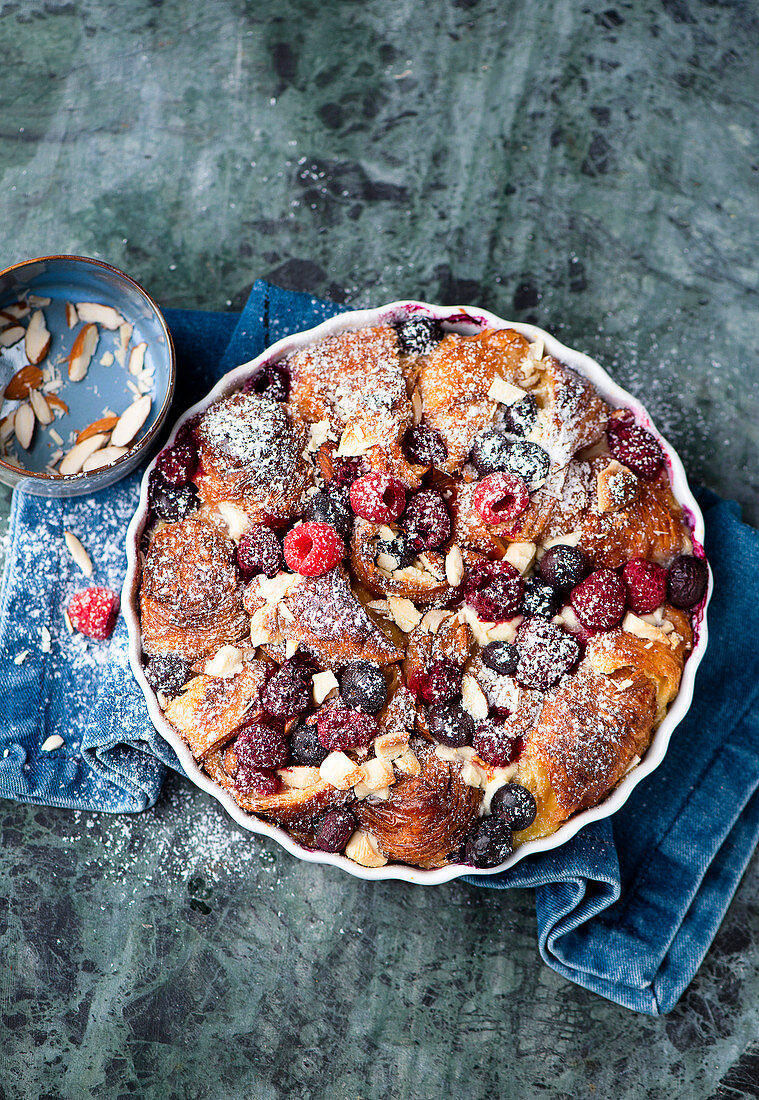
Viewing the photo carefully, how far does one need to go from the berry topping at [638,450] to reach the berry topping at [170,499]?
41.3 inches

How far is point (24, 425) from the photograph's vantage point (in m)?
2.26

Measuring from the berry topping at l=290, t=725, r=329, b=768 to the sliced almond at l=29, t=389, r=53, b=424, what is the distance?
1.10m

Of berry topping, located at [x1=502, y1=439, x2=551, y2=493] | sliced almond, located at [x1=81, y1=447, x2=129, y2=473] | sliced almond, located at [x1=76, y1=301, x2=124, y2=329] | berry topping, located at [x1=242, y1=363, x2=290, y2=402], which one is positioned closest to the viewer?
berry topping, located at [x1=502, y1=439, x2=551, y2=493]

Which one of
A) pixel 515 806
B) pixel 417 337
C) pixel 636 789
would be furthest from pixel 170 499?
pixel 636 789

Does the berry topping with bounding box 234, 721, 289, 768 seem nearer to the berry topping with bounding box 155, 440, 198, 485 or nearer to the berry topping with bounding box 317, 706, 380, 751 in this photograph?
the berry topping with bounding box 317, 706, 380, 751

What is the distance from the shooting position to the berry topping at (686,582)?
1.99 meters

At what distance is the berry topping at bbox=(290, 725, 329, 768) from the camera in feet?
6.18

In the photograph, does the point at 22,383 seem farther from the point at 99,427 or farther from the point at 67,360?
the point at 99,427

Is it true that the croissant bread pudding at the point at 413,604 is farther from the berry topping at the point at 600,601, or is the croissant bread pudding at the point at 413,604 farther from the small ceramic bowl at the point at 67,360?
the small ceramic bowl at the point at 67,360

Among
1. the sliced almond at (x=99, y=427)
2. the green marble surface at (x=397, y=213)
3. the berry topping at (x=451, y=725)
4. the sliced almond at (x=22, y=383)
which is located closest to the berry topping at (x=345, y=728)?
the berry topping at (x=451, y=725)

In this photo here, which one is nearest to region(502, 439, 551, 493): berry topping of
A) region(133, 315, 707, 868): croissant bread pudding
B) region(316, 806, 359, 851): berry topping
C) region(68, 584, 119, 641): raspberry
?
region(133, 315, 707, 868): croissant bread pudding

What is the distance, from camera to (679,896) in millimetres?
2275

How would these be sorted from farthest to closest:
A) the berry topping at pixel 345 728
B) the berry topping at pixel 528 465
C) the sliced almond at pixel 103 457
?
the sliced almond at pixel 103 457 → the berry topping at pixel 528 465 → the berry topping at pixel 345 728

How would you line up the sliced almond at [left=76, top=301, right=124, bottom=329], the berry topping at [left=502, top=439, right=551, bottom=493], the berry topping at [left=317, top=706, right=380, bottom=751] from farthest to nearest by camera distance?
1. the sliced almond at [left=76, top=301, right=124, bottom=329]
2. the berry topping at [left=502, top=439, right=551, bottom=493]
3. the berry topping at [left=317, top=706, right=380, bottom=751]
